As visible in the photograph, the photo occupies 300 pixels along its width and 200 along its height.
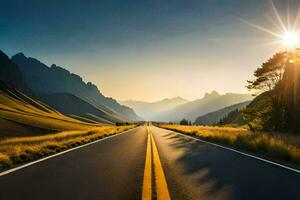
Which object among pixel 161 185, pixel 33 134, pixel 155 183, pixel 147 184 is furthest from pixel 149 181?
pixel 33 134

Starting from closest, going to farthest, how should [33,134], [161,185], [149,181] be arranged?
[161,185] → [149,181] → [33,134]

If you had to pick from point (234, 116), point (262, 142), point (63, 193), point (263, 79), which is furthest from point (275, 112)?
point (234, 116)

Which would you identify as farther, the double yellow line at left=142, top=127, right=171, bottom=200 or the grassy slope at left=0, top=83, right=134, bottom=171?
the grassy slope at left=0, top=83, right=134, bottom=171

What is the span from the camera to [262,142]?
1634 cm

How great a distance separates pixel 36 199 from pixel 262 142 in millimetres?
13607

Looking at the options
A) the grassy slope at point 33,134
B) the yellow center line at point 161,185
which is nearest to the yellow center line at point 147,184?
the yellow center line at point 161,185

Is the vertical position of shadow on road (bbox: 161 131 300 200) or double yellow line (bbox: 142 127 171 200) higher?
shadow on road (bbox: 161 131 300 200)

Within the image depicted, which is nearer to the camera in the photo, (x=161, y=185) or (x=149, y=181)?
(x=161, y=185)

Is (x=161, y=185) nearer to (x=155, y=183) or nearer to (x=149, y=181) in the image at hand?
(x=155, y=183)

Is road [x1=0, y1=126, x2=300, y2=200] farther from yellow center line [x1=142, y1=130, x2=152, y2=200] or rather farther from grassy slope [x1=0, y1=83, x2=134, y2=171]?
grassy slope [x1=0, y1=83, x2=134, y2=171]

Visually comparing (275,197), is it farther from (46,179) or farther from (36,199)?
(46,179)

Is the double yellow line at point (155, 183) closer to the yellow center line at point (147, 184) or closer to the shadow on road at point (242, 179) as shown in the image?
the yellow center line at point (147, 184)

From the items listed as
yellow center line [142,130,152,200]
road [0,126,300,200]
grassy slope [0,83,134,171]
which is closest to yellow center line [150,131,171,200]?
road [0,126,300,200]

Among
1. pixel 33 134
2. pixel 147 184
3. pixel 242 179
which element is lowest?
pixel 33 134
